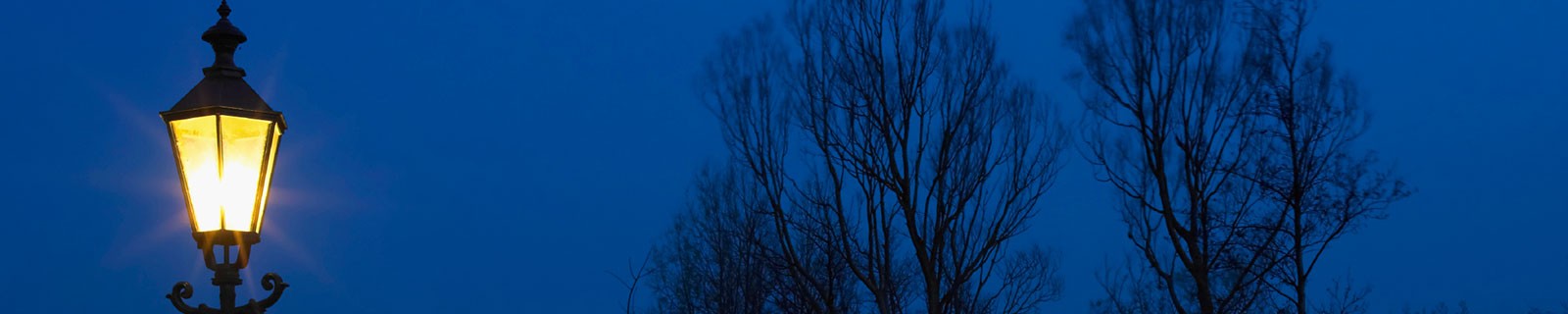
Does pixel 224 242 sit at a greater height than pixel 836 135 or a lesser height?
lesser

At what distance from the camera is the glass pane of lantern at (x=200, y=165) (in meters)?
4.19

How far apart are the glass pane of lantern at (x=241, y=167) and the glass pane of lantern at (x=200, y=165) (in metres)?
0.03

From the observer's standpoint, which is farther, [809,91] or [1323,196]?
[1323,196]

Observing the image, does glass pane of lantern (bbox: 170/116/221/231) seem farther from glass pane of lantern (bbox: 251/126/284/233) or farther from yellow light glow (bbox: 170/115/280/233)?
glass pane of lantern (bbox: 251/126/284/233)

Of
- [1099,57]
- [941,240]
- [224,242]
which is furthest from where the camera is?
[1099,57]

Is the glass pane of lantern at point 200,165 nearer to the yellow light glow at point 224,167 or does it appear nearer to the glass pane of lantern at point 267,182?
the yellow light glow at point 224,167

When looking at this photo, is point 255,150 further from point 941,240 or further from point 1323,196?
point 1323,196

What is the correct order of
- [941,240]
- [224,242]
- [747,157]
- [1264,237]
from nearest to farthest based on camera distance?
[224,242] < [941,240] < [747,157] < [1264,237]

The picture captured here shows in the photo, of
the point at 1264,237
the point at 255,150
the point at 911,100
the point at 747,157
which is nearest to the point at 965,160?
the point at 911,100

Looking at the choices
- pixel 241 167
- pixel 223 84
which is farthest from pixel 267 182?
pixel 223 84

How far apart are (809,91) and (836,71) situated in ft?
1.06

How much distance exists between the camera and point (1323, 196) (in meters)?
17.9

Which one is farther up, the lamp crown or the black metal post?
the lamp crown

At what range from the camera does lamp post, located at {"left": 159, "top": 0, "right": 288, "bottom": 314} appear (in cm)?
420
